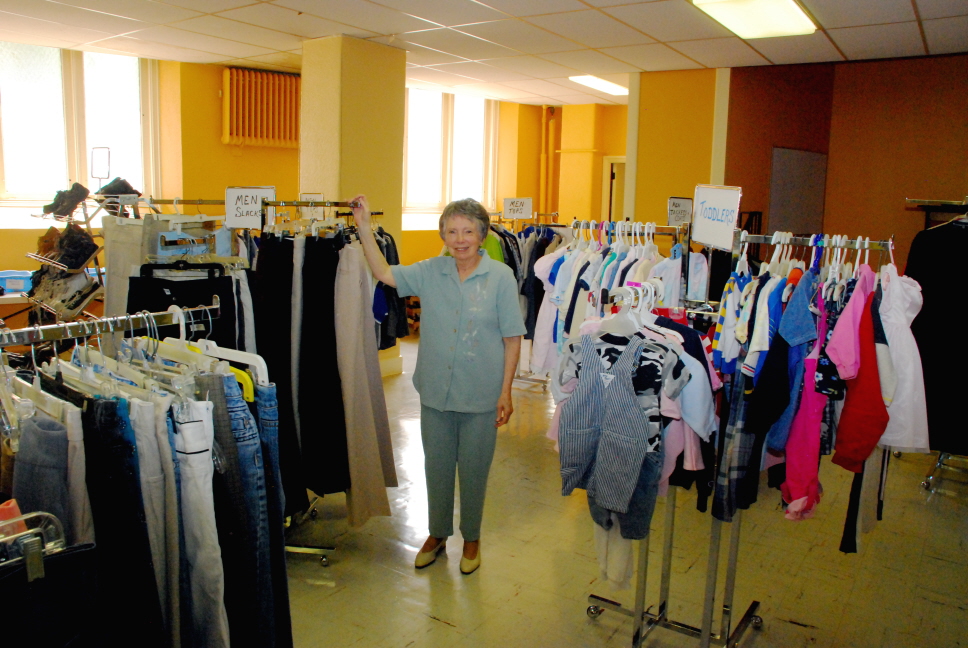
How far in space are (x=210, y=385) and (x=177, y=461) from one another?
0.60ft

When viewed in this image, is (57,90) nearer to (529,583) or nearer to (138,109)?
(138,109)

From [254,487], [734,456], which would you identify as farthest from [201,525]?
[734,456]

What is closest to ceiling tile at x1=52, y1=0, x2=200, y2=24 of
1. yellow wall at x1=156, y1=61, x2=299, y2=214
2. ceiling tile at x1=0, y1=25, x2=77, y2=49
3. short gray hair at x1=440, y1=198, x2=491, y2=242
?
ceiling tile at x1=0, y1=25, x2=77, y2=49

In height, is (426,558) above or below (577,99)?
below

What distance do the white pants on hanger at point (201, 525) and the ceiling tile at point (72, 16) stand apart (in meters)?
4.24

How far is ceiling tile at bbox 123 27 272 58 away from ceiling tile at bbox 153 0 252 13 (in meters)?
0.73

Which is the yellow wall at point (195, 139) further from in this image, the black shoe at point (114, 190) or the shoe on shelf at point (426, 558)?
the shoe on shelf at point (426, 558)

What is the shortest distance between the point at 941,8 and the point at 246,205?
4.05 metres

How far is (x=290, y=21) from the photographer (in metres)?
4.89

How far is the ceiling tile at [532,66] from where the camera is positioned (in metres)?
6.21

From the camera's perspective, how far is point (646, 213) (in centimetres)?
664

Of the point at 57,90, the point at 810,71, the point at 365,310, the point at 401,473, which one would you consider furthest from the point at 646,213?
the point at 57,90

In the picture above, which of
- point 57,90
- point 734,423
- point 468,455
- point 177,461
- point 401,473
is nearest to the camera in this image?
point 177,461

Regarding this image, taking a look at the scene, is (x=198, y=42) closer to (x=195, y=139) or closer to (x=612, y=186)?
(x=195, y=139)
